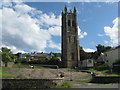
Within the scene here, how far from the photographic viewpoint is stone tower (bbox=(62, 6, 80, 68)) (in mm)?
57062

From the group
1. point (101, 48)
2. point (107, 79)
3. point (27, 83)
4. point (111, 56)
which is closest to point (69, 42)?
point (111, 56)

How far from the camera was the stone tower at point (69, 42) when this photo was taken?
187 feet

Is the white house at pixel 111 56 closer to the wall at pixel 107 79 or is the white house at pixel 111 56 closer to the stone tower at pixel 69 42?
the stone tower at pixel 69 42

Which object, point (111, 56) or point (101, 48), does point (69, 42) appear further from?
point (101, 48)

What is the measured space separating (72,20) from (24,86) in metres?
44.6

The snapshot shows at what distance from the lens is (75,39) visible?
58500 mm

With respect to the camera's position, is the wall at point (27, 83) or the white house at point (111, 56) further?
the white house at point (111, 56)

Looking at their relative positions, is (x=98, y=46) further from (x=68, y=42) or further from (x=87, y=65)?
(x=87, y=65)

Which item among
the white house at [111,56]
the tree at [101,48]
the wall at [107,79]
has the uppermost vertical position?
the tree at [101,48]

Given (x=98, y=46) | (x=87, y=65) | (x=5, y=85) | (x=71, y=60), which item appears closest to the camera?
(x=5, y=85)

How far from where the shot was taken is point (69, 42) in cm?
5809

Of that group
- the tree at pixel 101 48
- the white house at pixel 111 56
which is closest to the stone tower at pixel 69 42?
the white house at pixel 111 56

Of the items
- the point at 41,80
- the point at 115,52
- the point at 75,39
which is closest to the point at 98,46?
the point at 75,39

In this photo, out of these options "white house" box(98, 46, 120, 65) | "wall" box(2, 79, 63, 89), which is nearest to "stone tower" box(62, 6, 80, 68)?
"white house" box(98, 46, 120, 65)
